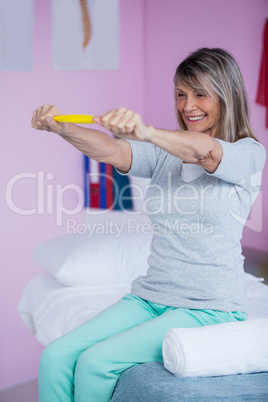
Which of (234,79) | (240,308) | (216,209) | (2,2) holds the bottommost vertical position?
(240,308)

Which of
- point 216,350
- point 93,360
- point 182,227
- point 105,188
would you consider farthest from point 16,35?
point 216,350

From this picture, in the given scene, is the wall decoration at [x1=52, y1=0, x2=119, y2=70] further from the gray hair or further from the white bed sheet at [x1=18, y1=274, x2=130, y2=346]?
the gray hair

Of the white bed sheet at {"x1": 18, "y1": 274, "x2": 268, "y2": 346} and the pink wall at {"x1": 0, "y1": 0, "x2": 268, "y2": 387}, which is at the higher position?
the pink wall at {"x1": 0, "y1": 0, "x2": 268, "y2": 387}

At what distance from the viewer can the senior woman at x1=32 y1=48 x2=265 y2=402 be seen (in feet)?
4.00

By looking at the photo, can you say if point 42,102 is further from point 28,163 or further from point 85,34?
point 85,34

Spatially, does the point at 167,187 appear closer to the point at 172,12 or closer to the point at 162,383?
the point at 162,383

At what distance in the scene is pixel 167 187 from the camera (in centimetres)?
145

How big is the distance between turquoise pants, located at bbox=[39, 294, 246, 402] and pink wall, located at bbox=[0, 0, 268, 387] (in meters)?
1.30

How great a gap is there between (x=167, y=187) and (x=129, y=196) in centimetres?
137

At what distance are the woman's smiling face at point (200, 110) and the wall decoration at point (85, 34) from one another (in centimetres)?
132

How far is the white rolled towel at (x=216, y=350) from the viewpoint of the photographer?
1.13 meters

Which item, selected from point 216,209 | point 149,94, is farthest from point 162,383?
point 149,94

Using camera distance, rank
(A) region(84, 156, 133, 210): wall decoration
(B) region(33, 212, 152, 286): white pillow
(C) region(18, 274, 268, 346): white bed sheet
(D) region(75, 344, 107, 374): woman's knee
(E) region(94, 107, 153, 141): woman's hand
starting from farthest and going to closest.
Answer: (A) region(84, 156, 133, 210): wall decoration → (B) region(33, 212, 152, 286): white pillow → (C) region(18, 274, 268, 346): white bed sheet → (D) region(75, 344, 107, 374): woman's knee → (E) region(94, 107, 153, 141): woman's hand

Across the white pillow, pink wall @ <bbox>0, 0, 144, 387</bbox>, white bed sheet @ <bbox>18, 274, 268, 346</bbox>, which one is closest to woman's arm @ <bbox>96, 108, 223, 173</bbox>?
white bed sheet @ <bbox>18, 274, 268, 346</bbox>
